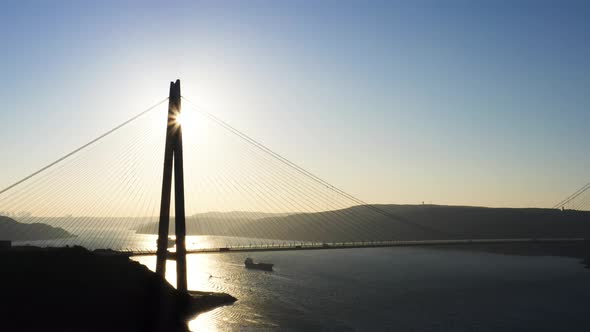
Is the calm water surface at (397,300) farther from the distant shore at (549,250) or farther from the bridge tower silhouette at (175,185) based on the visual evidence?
the distant shore at (549,250)

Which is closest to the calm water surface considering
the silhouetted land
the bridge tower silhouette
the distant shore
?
the silhouetted land

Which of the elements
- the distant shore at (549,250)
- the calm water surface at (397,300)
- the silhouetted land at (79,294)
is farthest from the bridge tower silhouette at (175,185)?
the distant shore at (549,250)

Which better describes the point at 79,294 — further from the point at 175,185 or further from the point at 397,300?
the point at 397,300

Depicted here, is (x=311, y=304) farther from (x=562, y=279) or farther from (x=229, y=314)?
(x=562, y=279)

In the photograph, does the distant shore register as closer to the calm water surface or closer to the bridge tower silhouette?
the calm water surface

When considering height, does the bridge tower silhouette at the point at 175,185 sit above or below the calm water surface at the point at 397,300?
above

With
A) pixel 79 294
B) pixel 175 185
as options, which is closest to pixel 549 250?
pixel 175 185

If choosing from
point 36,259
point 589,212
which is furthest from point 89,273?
point 589,212
